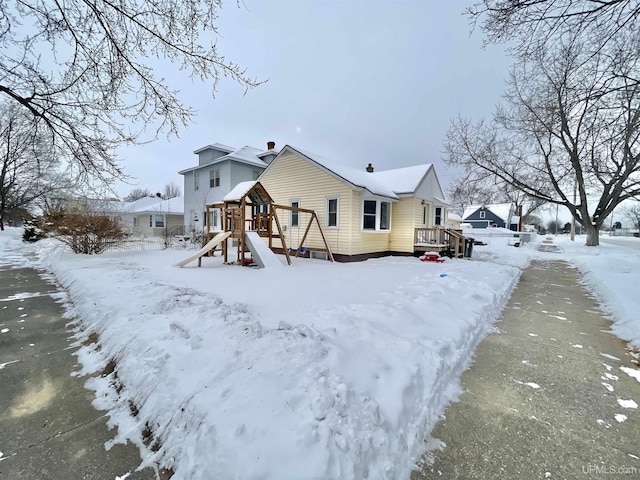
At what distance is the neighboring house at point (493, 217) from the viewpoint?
159ft

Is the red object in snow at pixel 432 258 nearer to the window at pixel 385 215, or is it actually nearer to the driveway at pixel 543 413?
the window at pixel 385 215

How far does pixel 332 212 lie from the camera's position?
39.1 feet

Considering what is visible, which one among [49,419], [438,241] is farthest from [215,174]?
[49,419]

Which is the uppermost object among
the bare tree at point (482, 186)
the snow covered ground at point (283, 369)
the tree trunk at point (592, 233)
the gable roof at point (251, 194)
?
the bare tree at point (482, 186)

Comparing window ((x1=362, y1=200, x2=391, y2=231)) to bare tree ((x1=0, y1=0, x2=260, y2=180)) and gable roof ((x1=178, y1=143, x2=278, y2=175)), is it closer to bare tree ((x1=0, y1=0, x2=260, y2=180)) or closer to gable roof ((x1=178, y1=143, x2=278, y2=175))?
bare tree ((x1=0, y1=0, x2=260, y2=180))

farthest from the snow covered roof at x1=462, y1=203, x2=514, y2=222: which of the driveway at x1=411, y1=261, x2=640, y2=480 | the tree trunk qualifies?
the driveway at x1=411, y1=261, x2=640, y2=480

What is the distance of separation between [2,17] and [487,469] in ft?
27.7

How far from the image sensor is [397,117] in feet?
→ 68.9

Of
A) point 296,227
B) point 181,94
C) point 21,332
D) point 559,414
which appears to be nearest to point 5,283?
point 21,332

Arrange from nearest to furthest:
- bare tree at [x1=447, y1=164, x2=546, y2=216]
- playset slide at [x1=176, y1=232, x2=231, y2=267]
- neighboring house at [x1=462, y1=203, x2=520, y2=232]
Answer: playset slide at [x1=176, y1=232, x2=231, y2=267]
bare tree at [x1=447, y1=164, x2=546, y2=216]
neighboring house at [x1=462, y1=203, x2=520, y2=232]

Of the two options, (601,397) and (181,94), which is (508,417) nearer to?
(601,397)

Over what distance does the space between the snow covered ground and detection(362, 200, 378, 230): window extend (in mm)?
6641

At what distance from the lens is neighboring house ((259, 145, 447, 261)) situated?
37.6ft

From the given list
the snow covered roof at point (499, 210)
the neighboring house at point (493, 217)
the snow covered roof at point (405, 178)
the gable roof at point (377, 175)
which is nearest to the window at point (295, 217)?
the gable roof at point (377, 175)
